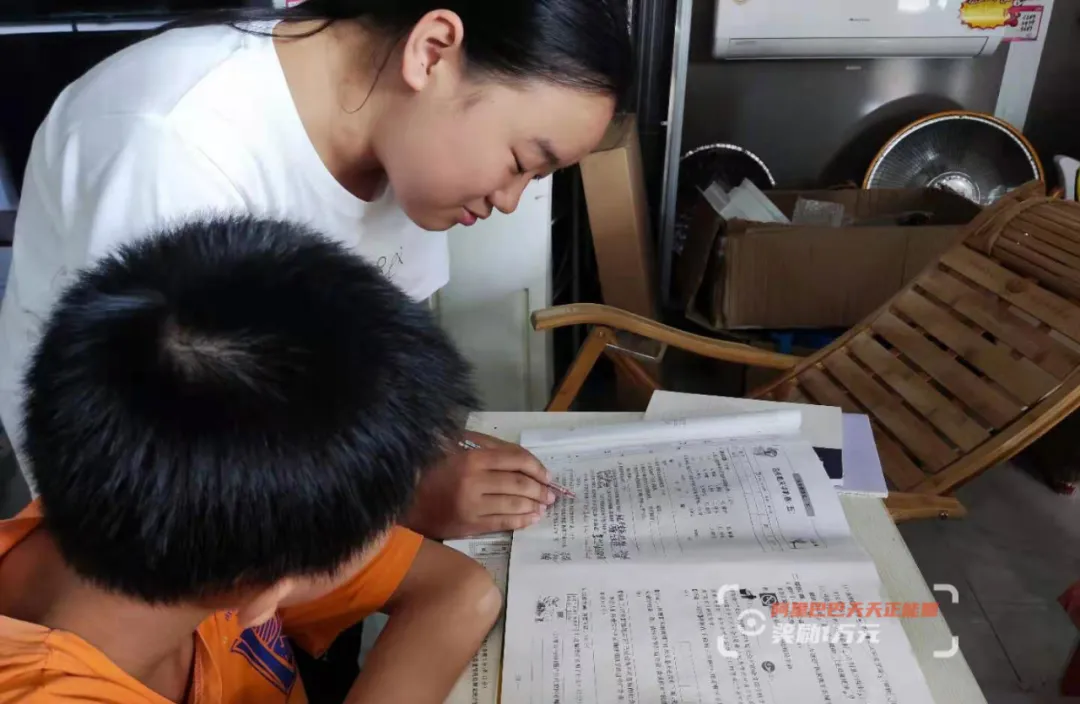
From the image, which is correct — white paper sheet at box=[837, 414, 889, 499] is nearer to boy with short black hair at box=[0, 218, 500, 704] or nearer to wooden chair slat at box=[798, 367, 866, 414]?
boy with short black hair at box=[0, 218, 500, 704]

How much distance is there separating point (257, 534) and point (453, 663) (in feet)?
0.70

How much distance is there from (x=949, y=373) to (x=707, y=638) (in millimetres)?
975

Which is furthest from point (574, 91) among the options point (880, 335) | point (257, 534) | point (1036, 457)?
point (1036, 457)

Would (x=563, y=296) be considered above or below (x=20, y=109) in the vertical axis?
below

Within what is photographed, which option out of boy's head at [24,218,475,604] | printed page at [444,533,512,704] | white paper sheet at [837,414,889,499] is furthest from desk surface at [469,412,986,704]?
boy's head at [24,218,475,604]

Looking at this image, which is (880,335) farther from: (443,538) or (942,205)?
(443,538)

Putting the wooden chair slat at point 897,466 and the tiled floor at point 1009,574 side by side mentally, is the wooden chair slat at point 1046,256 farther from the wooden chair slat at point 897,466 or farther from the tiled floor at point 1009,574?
the tiled floor at point 1009,574

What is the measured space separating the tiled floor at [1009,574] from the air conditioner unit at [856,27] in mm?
1272

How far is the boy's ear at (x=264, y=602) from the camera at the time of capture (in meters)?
0.41

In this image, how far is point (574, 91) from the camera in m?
0.61

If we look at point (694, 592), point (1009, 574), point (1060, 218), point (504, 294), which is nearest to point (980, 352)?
point (1060, 218)

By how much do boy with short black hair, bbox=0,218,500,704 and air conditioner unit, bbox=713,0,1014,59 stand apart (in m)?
2.10

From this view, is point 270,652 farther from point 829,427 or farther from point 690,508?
point 829,427

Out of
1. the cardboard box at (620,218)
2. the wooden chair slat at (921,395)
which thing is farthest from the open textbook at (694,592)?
the cardboard box at (620,218)
